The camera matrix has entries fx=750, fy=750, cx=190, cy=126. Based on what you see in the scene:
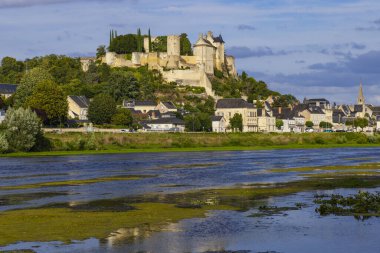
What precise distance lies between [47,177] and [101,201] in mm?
16639

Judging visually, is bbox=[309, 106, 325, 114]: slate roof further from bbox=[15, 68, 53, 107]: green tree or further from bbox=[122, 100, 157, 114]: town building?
bbox=[15, 68, 53, 107]: green tree

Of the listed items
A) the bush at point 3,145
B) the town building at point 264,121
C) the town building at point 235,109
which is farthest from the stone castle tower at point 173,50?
the bush at point 3,145

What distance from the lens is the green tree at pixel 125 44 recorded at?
564 feet

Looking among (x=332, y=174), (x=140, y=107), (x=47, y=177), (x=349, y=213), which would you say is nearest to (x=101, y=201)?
(x=349, y=213)

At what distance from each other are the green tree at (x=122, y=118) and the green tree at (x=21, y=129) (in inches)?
1359

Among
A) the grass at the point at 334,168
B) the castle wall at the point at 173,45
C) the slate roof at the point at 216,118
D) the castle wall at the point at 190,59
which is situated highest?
the castle wall at the point at 173,45

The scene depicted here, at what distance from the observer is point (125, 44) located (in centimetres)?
17200

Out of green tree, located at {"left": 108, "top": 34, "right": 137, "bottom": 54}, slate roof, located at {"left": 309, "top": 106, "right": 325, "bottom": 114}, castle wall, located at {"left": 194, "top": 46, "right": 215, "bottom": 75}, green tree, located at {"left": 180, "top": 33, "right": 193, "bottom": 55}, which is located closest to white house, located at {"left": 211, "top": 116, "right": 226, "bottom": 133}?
castle wall, located at {"left": 194, "top": 46, "right": 215, "bottom": 75}

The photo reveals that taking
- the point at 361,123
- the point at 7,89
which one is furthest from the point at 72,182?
the point at 361,123

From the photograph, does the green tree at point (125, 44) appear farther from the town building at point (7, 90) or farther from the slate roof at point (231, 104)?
the town building at point (7, 90)

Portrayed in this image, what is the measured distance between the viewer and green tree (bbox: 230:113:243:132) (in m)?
144

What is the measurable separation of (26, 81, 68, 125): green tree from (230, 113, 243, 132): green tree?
4558 centimetres

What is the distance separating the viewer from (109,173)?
5644 centimetres

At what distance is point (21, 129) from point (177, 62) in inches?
3679
